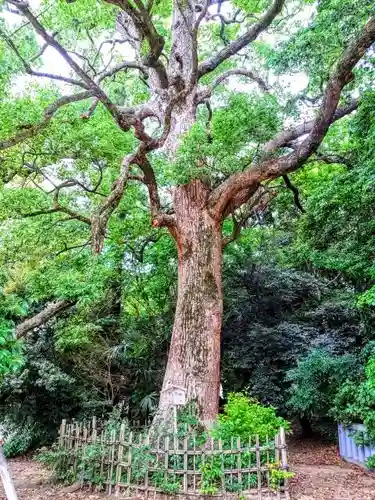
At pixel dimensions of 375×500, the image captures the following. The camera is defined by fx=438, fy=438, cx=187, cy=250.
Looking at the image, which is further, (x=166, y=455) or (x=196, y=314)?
(x=196, y=314)

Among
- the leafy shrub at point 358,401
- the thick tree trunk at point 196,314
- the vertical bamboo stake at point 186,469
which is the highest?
the thick tree trunk at point 196,314

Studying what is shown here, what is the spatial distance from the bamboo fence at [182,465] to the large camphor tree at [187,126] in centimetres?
72

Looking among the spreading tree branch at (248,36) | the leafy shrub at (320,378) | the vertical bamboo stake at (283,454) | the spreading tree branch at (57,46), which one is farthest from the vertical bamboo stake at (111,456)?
the spreading tree branch at (248,36)

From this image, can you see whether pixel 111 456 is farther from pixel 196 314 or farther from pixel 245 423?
pixel 196 314

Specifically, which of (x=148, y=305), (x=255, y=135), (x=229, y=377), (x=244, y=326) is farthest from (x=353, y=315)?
(x=255, y=135)

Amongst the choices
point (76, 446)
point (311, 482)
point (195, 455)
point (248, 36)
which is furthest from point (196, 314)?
point (248, 36)

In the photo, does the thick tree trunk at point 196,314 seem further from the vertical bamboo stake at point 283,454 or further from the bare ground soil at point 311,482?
the bare ground soil at point 311,482

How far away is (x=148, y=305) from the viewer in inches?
373

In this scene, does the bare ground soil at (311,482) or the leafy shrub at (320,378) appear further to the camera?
the leafy shrub at (320,378)

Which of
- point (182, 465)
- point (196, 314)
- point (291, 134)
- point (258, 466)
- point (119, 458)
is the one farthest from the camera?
point (291, 134)

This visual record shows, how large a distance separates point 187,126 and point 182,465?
566 centimetres

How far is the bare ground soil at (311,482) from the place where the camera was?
533 centimetres

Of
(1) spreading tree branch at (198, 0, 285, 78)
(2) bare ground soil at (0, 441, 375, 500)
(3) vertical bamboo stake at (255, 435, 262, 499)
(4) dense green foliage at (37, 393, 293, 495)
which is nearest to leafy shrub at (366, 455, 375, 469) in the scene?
(2) bare ground soil at (0, 441, 375, 500)

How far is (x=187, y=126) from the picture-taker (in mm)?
8125
